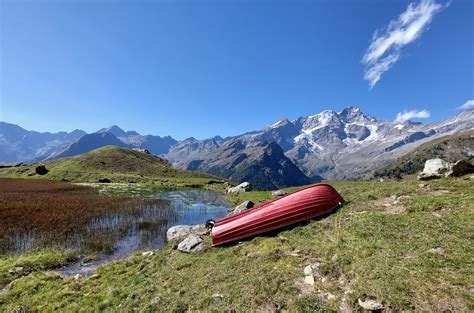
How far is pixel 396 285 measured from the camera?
9.31m

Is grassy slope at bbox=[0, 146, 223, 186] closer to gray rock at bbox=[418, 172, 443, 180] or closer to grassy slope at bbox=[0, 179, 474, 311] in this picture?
grassy slope at bbox=[0, 179, 474, 311]

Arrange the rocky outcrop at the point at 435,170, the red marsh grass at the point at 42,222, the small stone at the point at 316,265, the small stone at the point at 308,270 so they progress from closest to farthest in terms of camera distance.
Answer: the small stone at the point at 308,270, the small stone at the point at 316,265, the rocky outcrop at the point at 435,170, the red marsh grass at the point at 42,222

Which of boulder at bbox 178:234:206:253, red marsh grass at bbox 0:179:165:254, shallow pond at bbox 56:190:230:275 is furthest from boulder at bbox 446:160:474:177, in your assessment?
red marsh grass at bbox 0:179:165:254

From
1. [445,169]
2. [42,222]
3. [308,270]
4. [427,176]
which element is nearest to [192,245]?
[308,270]

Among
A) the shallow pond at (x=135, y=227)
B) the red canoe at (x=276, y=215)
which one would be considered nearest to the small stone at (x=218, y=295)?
the red canoe at (x=276, y=215)

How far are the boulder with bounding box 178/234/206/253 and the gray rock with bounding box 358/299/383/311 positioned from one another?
457 inches

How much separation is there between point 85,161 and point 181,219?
418 feet

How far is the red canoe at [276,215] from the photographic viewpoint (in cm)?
1830

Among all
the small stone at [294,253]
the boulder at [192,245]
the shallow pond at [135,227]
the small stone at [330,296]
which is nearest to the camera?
the small stone at [330,296]

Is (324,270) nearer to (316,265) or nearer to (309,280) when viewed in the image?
(316,265)

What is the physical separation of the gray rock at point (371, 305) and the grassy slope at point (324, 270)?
0.78 feet

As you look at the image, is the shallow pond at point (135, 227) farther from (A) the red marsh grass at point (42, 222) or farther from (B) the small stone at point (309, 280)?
(B) the small stone at point (309, 280)

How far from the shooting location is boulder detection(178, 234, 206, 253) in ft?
61.3

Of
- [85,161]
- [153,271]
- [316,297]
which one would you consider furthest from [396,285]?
[85,161]
